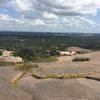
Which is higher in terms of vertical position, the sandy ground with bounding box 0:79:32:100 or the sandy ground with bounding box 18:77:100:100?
the sandy ground with bounding box 18:77:100:100

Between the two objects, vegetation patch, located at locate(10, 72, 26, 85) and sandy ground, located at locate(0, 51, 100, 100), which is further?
vegetation patch, located at locate(10, 72, 26, 85)

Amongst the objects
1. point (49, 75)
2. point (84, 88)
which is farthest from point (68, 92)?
point (49, 75)

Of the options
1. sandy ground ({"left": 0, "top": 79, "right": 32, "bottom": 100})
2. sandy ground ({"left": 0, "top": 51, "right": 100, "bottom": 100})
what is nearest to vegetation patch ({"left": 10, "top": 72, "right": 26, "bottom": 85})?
sandy ground ({"left": 0, "top": 51, "right": 100, "bottom": 100})

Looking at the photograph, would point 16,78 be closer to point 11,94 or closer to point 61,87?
point 11,94

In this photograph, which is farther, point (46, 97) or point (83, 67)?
point (83, 67)

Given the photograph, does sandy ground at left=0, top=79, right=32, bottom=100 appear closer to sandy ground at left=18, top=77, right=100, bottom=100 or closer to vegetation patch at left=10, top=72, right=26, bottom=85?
sandy ground at left=18, top=77, right=100, bottom=100

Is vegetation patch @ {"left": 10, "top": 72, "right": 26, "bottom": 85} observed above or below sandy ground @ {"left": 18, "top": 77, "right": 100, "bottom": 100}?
below

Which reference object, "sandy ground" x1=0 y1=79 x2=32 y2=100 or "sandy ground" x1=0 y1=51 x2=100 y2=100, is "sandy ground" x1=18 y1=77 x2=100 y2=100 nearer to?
"sandy ground" x1=0 y1=51 x2=100 y2=100

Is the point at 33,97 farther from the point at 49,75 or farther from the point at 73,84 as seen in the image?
the point at 49,75

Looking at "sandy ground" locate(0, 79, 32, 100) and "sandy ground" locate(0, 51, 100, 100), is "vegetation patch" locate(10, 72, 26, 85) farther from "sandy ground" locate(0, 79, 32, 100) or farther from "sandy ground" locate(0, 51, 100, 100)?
"sandy ground" locate(0, 79, 32, 100)

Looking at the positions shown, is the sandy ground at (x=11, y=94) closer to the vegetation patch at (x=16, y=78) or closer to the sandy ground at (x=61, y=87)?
the sandy ground at (x=61, y=87)

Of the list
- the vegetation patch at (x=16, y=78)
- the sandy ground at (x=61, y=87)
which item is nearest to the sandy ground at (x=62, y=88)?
the sandy ground at (x=61, y=87)
